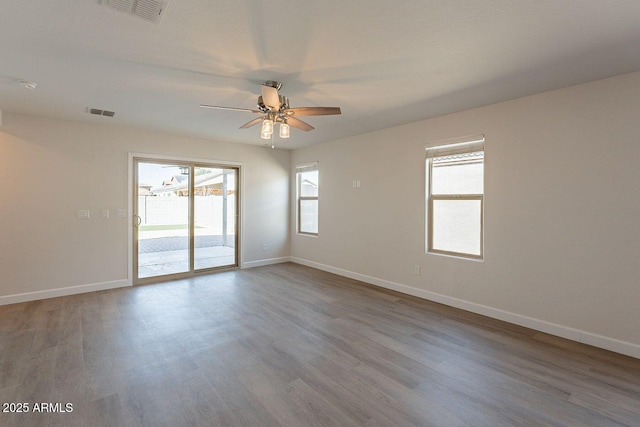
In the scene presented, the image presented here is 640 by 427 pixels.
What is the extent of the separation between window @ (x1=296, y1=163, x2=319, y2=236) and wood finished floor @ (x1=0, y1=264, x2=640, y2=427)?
2.70m

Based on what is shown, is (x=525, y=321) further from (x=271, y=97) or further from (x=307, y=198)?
(x=307, y=198)

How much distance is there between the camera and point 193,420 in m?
1.84

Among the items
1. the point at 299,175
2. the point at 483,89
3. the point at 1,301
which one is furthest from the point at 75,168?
the point at 483,89

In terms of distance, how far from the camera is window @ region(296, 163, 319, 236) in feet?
20.6

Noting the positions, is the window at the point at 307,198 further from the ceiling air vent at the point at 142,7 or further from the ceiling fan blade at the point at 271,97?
the ceiling air vent at the point at 142,7

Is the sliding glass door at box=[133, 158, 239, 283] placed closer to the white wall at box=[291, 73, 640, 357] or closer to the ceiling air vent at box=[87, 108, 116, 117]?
the ceiling air vent at box=[87, 108, 116, 117]

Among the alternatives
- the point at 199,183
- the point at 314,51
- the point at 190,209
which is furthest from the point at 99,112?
the point at 314,51

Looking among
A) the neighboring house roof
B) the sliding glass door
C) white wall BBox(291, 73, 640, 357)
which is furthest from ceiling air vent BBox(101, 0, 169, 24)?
the neighboring house roof

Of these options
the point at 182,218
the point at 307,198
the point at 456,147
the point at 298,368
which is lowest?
the point at 298,368

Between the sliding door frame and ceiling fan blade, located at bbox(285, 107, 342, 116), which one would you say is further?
the sliding door frame

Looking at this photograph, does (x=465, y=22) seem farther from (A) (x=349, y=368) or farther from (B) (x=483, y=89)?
(A) (x=349, y=368)

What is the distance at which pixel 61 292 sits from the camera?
14.0 ft

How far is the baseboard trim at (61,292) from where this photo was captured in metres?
3.96

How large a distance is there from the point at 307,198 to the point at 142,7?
15.9ft
